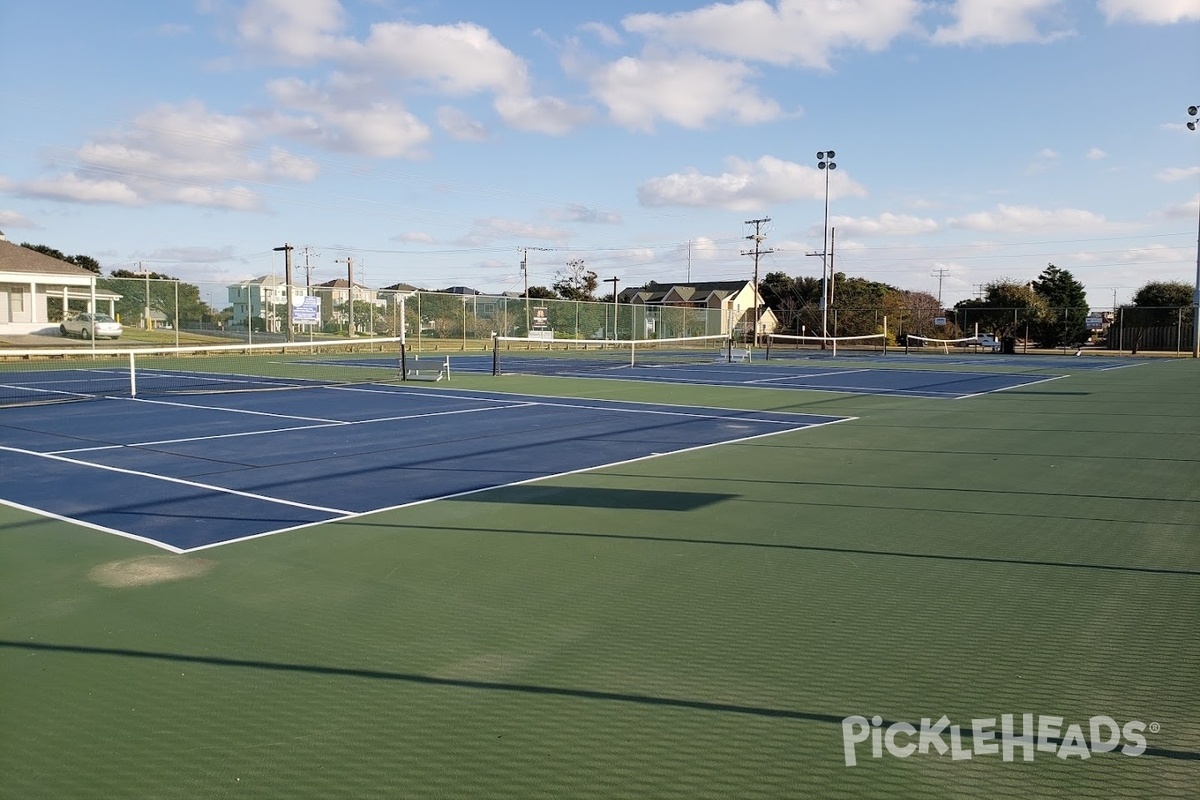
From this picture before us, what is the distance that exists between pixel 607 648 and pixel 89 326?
1757 inches

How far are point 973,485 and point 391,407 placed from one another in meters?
11.4

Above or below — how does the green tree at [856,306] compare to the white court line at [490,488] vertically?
above

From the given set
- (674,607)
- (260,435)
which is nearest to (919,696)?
(674,607)

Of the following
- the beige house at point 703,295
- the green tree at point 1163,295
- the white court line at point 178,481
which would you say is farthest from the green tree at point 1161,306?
the white court line at point 178,481

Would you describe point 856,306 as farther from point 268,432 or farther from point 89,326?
point 268,432

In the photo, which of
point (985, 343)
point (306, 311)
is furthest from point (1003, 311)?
point (306, 311)

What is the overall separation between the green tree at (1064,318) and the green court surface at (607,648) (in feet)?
191

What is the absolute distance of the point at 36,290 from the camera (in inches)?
1821

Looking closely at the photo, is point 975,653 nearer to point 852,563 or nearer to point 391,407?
point 852,563

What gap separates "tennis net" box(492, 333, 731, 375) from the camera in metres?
31.8

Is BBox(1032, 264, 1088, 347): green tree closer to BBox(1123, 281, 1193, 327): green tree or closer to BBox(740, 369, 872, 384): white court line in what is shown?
BBox(1123, 281, 1193, 327): green tree

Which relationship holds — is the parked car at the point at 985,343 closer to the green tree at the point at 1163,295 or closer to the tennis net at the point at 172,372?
the green tree at the point at 1163,295

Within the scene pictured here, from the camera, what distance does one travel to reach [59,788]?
359 centimetres

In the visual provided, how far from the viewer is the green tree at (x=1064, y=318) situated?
64.8m
